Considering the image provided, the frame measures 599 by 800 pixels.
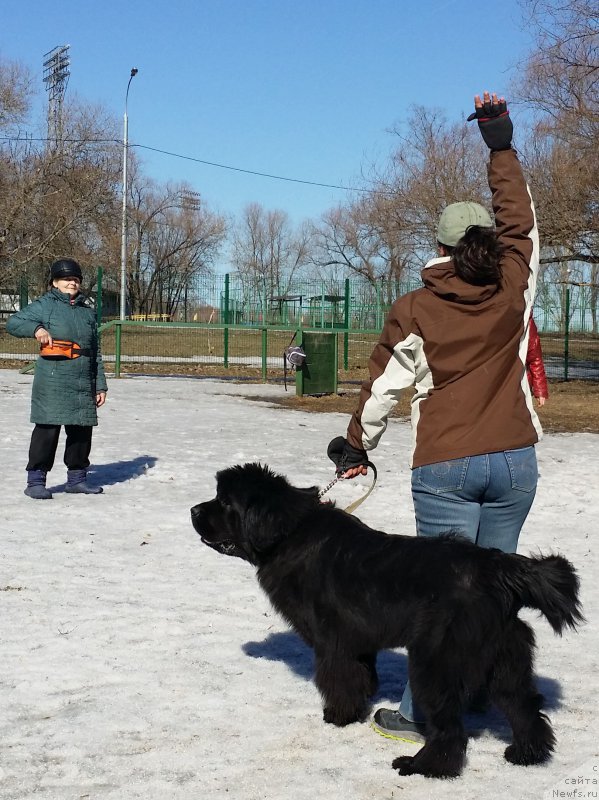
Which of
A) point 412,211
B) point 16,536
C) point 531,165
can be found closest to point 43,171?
point 412,211

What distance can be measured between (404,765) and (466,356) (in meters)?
1.41

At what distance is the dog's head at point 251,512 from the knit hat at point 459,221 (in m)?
1.12

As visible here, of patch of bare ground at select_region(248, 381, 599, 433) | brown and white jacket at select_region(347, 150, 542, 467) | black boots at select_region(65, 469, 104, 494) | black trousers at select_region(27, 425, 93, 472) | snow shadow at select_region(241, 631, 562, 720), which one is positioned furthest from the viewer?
patch of bare ground at select_region(248, 381, 599, 433)

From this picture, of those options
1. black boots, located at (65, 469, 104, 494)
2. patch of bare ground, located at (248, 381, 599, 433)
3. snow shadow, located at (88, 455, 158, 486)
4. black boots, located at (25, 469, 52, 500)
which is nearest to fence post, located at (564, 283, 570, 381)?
patch of bare ground, located at (248, 381, 599, 433)

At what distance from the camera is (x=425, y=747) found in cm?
301

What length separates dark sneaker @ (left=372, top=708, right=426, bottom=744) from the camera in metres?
3.29

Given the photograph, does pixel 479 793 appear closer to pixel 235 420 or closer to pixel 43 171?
pixel 235 420

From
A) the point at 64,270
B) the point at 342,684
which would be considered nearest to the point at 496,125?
the point at 342,684

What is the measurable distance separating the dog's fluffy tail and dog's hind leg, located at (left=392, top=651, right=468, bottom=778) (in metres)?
0.35

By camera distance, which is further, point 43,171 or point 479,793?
point 43,171

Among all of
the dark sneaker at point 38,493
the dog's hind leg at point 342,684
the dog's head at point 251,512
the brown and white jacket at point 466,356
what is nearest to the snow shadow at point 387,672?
the dog's hind leg at point 342,684

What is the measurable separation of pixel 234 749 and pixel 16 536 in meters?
3.45

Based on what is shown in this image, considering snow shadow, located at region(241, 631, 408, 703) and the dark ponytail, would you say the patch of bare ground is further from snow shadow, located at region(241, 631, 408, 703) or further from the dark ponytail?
the dark ponytail

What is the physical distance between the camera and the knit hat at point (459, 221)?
3178 millimetres
